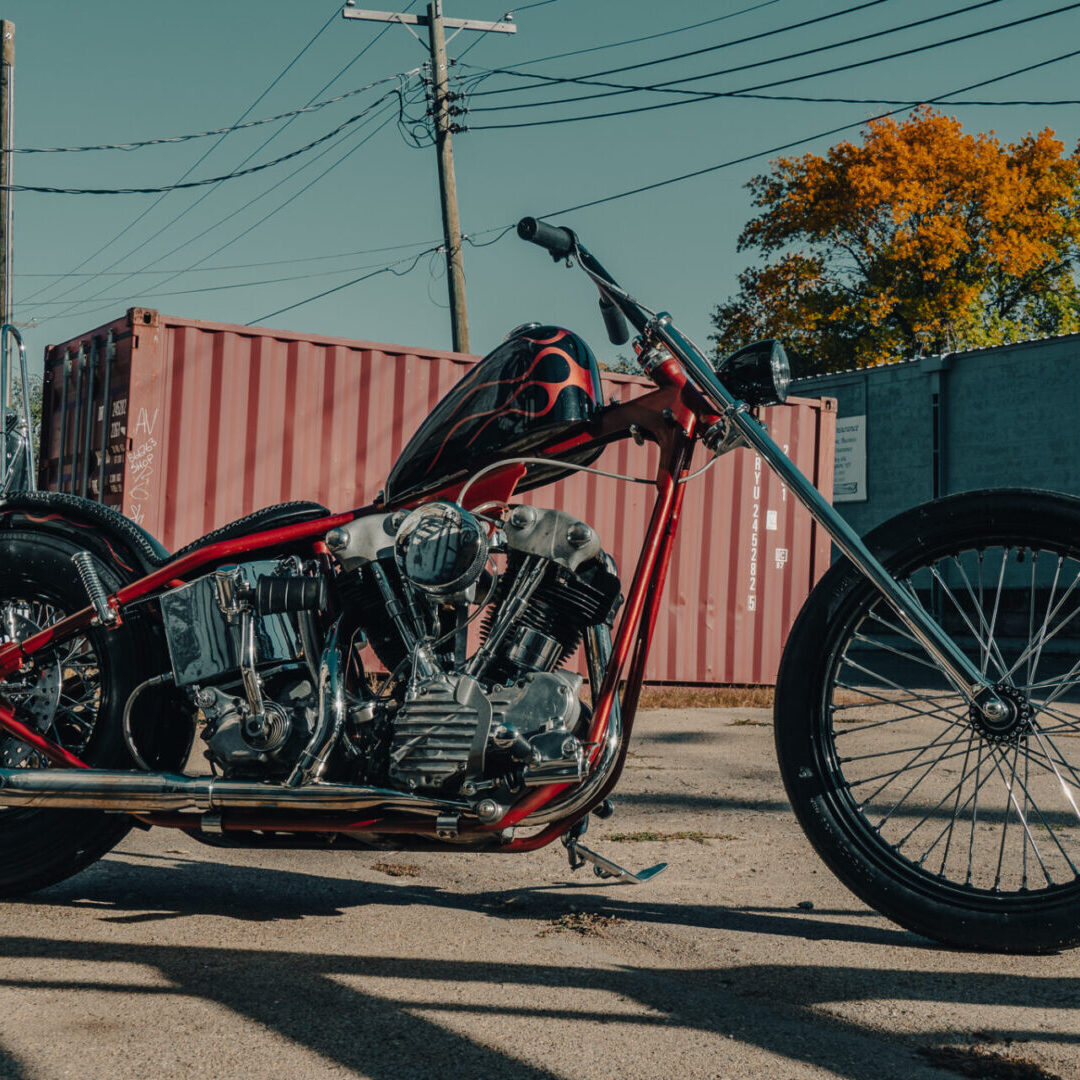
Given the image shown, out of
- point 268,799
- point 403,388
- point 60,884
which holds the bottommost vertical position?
point 60,884

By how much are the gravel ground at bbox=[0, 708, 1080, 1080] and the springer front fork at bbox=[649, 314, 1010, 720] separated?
59 centimetres

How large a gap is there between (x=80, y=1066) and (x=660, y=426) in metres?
1.80

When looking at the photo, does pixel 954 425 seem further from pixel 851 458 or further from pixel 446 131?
pixel 446 131

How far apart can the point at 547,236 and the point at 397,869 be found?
191cm

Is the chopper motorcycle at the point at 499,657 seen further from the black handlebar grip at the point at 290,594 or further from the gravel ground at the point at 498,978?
the gravel ground at the point at 498,978

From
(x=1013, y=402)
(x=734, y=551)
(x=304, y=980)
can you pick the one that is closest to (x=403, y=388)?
(x=734, y=551)

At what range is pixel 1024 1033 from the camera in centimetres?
235

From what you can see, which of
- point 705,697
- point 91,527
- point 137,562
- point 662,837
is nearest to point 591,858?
point 662,837

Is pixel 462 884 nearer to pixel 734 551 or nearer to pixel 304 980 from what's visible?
pixel 304 980

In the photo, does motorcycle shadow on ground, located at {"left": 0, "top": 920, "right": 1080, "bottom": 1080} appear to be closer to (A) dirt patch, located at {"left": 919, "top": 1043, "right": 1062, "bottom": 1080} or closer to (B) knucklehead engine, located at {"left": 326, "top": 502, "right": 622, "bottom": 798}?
(A) dirt patch, located at {"left": 919, "top": 1043, "right": 1062, "bottom": 1080}

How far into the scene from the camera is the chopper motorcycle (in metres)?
2.83

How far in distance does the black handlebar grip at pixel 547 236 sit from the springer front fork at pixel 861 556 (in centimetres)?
37

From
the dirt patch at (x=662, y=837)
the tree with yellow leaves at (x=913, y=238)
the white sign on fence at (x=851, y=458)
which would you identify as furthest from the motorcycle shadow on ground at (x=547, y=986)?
the tree with yellow leaves at (x=913, y=238)

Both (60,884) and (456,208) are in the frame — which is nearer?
(60,884)
